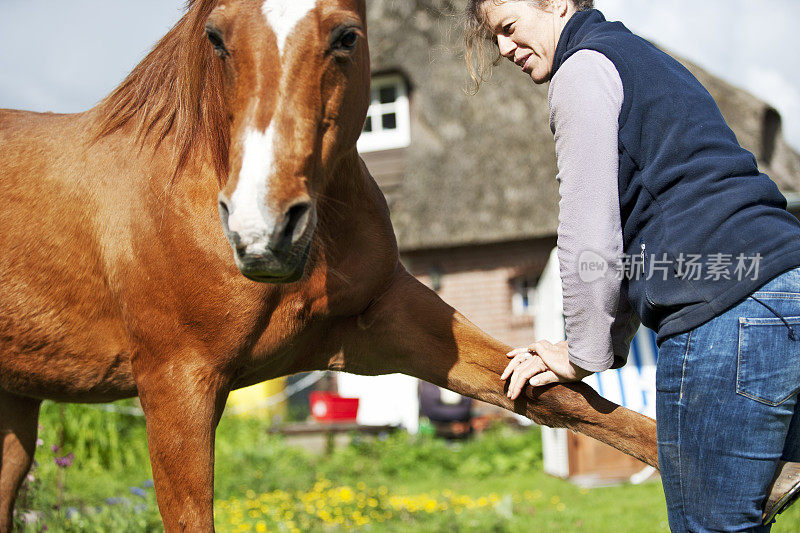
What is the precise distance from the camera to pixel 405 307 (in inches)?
99.8

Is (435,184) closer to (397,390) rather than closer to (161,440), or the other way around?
(397,390)

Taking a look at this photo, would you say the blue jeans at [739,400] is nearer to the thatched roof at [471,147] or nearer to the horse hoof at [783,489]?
the horse hoof at [783,489]

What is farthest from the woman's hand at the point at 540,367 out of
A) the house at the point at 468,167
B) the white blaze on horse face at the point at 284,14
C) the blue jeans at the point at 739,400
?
the house at the point at 468,167

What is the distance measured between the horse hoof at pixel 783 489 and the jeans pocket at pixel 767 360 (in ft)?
0.68

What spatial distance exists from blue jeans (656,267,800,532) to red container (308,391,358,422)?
8745mm

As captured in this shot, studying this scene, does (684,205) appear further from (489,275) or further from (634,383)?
(489,275)

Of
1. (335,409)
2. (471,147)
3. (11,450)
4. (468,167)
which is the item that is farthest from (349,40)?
(471,147)

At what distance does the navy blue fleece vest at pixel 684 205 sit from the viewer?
163cm

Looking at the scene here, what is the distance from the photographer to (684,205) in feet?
5.55

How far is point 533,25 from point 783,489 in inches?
52.6

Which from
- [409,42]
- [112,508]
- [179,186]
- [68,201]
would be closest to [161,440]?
[179,186]

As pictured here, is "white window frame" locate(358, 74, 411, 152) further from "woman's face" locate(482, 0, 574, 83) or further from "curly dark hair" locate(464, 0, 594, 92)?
"woman's face" locate(482, 0, 574, 83)

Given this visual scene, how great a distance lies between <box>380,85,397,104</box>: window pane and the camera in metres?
13.6

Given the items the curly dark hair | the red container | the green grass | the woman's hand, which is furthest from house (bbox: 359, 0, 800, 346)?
the woman's hand
